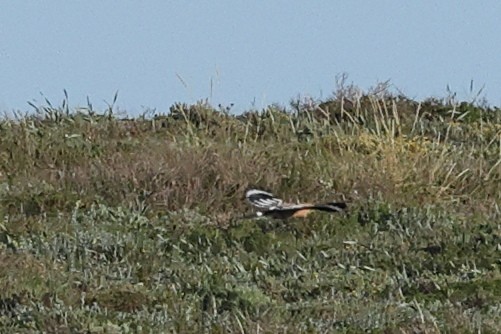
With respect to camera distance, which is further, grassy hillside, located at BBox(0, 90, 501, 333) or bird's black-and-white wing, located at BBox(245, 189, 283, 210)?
bird's black-and-white wing, located at BBox(245, 189, 283, 210)

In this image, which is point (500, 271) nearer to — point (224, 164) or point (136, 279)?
point (136, 279)

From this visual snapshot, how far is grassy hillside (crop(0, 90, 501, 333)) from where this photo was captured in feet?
19.1

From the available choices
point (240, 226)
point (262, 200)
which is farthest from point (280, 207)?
point (240, 226)

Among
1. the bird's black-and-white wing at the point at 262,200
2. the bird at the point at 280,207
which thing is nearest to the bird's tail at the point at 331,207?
the bird at the point at 280,207

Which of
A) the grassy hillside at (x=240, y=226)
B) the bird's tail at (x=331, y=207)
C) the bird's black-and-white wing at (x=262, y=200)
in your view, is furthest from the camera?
the bird's black-and-white wing at (x=262, y=200)

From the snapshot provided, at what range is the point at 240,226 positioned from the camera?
7.92 meters

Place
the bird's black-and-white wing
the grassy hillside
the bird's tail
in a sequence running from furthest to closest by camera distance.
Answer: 1. the bird's black-and-white wing
2. the bird's tail
3. the grassy hillside

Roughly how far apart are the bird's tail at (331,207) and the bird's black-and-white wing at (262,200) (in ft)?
0.97

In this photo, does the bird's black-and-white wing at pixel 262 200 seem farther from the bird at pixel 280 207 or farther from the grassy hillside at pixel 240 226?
the grassy hillside at pixel 240 226

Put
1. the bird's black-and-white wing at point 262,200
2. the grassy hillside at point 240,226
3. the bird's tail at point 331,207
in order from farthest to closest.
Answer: the bird's black-and-white wing at point 262,200
the bird's tail at point 331,207
the grassy hillside at point 240,226

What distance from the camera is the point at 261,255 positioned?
7.34 metres

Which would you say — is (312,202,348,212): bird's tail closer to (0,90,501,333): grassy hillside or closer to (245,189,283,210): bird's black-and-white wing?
(0,90,501,333): grassy hillside

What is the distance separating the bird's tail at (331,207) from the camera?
8.25 meters

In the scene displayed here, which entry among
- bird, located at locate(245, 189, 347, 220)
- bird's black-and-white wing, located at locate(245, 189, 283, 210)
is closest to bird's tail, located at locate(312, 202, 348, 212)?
bird, located at locate(245, 189, 347, 220)
